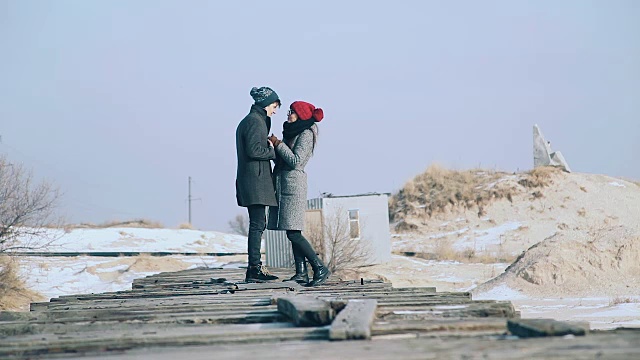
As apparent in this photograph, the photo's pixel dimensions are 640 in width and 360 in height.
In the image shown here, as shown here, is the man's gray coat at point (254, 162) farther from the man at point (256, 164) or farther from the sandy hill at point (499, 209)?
the sandy hill at point (499, 209)

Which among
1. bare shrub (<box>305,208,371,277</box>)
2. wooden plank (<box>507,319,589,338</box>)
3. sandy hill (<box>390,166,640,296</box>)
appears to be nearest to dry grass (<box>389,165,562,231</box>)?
sandy hill (<box>390,166,640,296</box>)

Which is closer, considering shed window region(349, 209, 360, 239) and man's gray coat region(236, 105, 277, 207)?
man's gray coat region(236, 105, 277, 207)

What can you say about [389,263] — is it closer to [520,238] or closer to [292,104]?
[520,238]

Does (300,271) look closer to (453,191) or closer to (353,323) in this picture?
(353,323)

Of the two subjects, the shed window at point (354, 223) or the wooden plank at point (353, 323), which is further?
the shed window at point (354, 223)

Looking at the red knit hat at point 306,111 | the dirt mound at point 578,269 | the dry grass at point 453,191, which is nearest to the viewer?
the red knit hat at point 306,111

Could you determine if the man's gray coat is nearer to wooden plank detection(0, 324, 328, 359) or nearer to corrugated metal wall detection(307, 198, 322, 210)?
wooden plank detection(0, 324, 328, 359)

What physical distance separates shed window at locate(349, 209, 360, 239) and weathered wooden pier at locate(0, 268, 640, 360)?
26183 millimetres

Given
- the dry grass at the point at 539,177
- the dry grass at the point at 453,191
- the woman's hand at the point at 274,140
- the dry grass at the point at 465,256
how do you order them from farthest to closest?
the dry grass at the point at 539,177 < the dry grass at the point at 453,191 < the dry grass at the point at 465,256 < the woman's hand at the point at 274,140

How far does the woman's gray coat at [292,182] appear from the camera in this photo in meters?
8.53

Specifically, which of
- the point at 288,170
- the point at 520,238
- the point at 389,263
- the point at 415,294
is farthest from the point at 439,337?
the point at 520,238

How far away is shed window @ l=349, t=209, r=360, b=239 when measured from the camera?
3212 centimetres

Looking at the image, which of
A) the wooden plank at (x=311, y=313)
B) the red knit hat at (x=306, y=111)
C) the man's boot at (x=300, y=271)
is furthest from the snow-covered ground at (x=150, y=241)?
the wooden plank at (x=311, y=313)

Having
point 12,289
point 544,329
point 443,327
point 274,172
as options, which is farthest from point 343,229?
point 544,329
